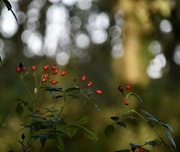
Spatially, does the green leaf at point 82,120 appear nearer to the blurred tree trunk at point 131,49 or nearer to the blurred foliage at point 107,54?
the blurred foliage at point 107,54

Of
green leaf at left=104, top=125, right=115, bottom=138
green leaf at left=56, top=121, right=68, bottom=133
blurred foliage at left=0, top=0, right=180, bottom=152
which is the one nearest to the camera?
green leaf at left=56, top=121, right=68, bottom=133

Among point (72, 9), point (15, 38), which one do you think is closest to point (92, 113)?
point (15, 38)

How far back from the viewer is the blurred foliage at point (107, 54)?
4.36m

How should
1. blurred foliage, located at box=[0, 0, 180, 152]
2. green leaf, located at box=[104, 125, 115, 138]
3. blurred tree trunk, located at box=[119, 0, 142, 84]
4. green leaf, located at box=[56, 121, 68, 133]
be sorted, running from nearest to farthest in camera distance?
green leaf, located at box=[56, 121, 68, 133] < green leaf, located at box=[104, 125, 115, 138] < blurred foliage, located at box=[0, 0, 180, 152] < blurred tree trunk, located at box=[119, 0, 142, 84]

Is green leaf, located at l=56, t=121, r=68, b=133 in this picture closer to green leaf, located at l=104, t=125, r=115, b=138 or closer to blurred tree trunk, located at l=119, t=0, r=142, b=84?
green leaf, located at l=104, t=125, r=115, b=138

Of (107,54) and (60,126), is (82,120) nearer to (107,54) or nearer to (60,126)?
(60,126)

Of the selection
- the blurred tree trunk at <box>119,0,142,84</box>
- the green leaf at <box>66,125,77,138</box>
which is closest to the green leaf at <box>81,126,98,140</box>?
the green leaf at <box>66,125,77,138</box>

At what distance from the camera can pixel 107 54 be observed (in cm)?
1101

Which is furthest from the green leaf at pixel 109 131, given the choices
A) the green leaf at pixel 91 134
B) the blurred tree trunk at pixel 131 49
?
the blurred tree trunk at pixel 131 49

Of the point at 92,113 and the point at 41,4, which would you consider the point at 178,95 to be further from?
the point at 41,4

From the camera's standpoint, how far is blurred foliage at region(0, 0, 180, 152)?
14.3ft

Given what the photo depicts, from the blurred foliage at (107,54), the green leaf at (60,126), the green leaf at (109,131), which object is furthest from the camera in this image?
the blurred foliage at (107,54)

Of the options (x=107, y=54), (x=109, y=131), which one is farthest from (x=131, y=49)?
(x=107, y=54)

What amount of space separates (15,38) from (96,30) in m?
3.30
